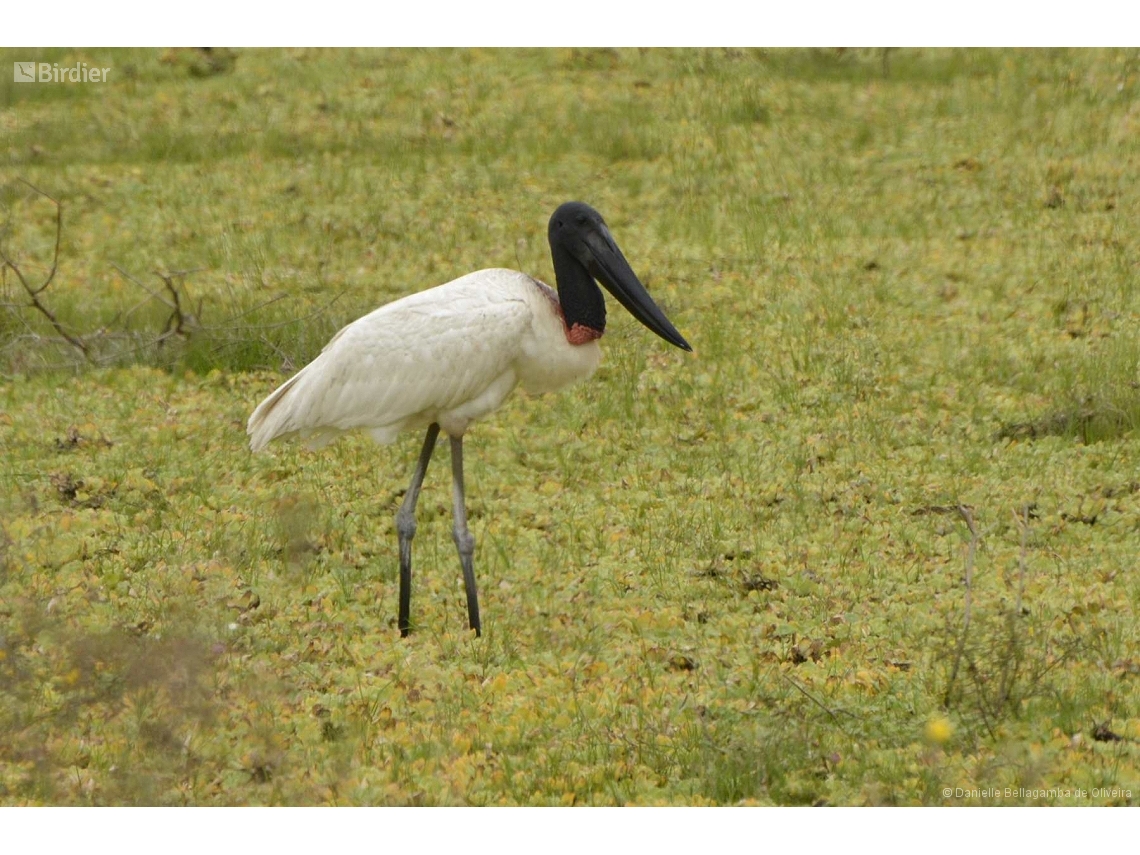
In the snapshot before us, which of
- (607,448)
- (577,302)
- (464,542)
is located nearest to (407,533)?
(464,542)

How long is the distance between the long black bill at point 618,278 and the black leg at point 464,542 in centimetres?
91

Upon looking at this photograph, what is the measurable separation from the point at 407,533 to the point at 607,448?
2004mm

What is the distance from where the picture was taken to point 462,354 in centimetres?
636

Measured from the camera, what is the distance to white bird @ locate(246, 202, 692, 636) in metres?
6.40

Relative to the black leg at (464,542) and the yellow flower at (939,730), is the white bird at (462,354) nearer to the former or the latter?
the black leg at (464,542)

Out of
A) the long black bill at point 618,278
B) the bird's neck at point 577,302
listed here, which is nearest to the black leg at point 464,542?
the bird's neck at point 577,302

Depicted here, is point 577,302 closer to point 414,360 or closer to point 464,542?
point 414,360

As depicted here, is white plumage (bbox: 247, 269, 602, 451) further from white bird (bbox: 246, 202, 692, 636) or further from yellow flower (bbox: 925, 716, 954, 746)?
yellow flower (bbox: 925, 716, 954, 746)

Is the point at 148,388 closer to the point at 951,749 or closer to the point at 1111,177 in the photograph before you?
the point at 951,749

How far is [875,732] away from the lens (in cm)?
529

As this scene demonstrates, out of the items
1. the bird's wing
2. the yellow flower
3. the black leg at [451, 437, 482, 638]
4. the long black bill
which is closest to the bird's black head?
the long black bill

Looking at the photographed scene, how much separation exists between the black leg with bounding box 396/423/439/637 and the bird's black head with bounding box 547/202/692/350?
0.78m

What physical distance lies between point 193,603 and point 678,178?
6.69 meters

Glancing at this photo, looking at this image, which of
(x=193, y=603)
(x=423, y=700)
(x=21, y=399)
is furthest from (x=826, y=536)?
(x=21, y=399)
